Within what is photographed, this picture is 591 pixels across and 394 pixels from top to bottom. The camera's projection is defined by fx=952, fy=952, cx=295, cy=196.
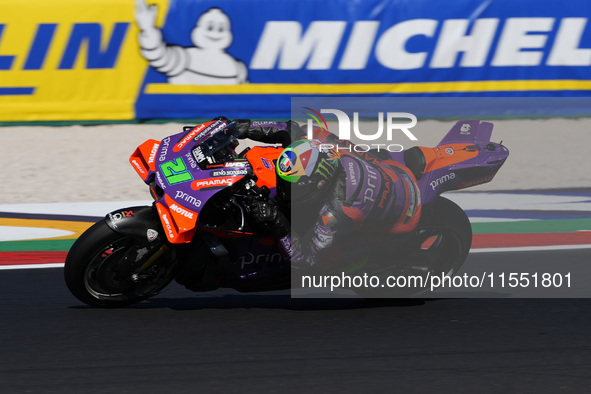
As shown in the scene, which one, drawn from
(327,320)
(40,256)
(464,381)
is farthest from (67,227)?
(464,381)

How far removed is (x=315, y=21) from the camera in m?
12.5

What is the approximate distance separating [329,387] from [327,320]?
4.60 feet

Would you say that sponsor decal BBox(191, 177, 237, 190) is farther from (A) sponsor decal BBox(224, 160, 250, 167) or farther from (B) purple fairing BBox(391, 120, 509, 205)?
(B) purple fairing BBox(391, 120, 509, 205)

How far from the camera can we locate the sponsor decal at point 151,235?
552 cm

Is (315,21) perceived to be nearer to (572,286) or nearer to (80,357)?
(572,286)

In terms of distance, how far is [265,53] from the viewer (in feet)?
40.6

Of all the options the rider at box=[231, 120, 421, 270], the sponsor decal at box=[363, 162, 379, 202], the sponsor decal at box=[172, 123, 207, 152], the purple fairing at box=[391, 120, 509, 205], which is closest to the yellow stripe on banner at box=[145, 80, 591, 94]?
the purple fairing at box=[391, 120, 509, 205]

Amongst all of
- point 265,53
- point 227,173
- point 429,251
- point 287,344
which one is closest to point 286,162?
point 227,173

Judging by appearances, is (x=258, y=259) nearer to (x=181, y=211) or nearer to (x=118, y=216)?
(x=181, y=211)

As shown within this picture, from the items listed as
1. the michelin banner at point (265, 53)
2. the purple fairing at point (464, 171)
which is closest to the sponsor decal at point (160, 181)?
the purple fairing at point (464, 171)

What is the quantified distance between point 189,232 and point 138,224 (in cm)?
32

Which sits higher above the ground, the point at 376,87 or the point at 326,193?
the point at 376,87

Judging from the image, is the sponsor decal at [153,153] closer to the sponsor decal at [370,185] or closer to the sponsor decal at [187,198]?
the sponsor decal at [187,198]

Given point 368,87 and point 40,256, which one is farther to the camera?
point 368,87
